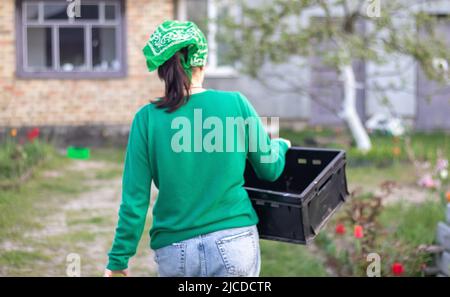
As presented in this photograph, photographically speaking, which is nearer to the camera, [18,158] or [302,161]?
[302,161]

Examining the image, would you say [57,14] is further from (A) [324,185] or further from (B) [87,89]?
(A) [324,185]

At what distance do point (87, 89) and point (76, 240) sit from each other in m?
6.99

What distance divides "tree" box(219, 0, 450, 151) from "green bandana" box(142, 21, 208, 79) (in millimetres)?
7918

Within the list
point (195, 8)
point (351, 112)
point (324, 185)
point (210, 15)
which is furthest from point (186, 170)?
point (195, 8)

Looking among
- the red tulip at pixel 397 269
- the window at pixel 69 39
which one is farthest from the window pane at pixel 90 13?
the red tulip at pixel 397 269

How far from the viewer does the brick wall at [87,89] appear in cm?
1348

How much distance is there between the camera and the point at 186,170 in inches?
123

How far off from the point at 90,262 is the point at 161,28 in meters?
3.55

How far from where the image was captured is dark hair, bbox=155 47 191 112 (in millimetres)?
3111

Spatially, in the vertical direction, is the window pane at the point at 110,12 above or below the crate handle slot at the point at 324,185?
above

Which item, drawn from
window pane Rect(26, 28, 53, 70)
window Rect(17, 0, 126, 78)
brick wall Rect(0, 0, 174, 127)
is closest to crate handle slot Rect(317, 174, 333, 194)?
brick wall Rect(0, 0, 174, 127)

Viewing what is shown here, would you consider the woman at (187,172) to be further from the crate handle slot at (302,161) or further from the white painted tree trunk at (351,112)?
the white painted tree trunk at (351,112)
